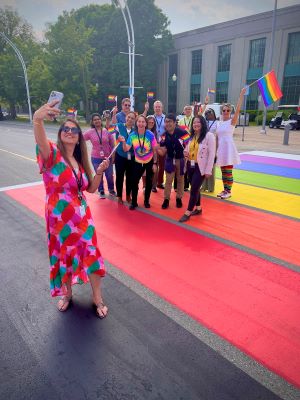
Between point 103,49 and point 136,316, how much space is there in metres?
44.0

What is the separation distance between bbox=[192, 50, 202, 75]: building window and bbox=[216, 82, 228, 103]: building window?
13.0 ft

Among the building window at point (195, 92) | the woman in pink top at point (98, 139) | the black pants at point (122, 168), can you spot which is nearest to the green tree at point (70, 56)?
the building window at point (195, 92)

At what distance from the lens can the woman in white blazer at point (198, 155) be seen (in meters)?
5.27

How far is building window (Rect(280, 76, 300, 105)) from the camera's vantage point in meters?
33.0

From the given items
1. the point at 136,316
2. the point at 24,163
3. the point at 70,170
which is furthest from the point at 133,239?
the point at 24,163

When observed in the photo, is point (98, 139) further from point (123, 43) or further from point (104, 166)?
point (123, 43)

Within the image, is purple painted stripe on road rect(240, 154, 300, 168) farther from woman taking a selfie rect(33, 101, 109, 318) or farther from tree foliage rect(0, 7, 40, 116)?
tree foliage rect(0, 7, 40, 116)

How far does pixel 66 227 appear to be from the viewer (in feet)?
9.03

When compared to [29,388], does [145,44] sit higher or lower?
higher

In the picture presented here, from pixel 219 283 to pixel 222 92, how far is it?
39767mm

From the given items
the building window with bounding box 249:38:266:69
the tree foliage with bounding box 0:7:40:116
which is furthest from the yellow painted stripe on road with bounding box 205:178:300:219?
the tree foliage with bounding box 0:7:40:116

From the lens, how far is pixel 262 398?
7.25 ft

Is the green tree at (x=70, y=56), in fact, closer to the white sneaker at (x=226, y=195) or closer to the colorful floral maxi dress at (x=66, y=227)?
the white sneaker at (x=226, y=195)

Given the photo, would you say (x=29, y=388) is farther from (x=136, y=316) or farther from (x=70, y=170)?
(x=70, y=170)
